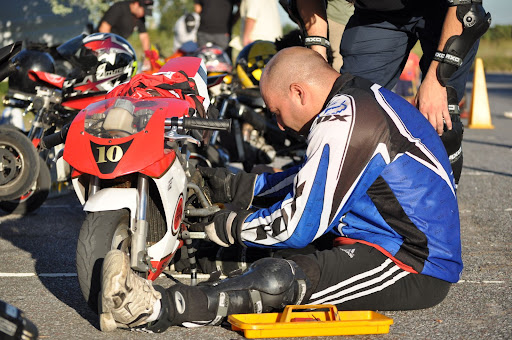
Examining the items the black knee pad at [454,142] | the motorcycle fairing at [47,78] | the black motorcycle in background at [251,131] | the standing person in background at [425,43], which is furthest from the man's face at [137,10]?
the black knee pad at [454,142]

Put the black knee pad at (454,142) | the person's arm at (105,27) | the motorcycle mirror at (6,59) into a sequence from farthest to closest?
1. the person's arm at (105,27)
2. the black knee pad at (454,142)
3. the motorcycle mirror at (6,59)

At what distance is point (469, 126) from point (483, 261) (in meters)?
9.68

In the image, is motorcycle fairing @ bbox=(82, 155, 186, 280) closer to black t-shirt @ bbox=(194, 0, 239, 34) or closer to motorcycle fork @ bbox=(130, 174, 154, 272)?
motorcycle fork @ bbox=(130, 174, 154, 272)

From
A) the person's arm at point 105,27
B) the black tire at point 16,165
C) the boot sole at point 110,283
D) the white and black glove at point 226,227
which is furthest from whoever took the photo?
the person's arm at point 105,27

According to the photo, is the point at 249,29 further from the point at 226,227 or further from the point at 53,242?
the point at 226,227

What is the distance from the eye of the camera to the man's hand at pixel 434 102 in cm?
384

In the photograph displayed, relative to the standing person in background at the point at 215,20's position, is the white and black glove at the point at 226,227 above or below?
above

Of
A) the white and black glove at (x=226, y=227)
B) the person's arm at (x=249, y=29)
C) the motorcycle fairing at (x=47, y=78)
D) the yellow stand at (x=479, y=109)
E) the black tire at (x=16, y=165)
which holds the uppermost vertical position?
the white and black glove at (x=226, y=227)

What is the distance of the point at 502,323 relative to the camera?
3182mm

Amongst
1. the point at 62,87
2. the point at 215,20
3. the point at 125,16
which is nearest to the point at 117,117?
the point at 62,87

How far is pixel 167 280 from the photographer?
3.96 m

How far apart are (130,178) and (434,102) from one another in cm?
162

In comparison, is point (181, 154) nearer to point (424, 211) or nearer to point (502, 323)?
point (424, 211)

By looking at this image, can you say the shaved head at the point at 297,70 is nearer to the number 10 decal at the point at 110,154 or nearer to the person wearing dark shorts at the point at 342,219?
the person wearing dark shorts at the point at 342,219
